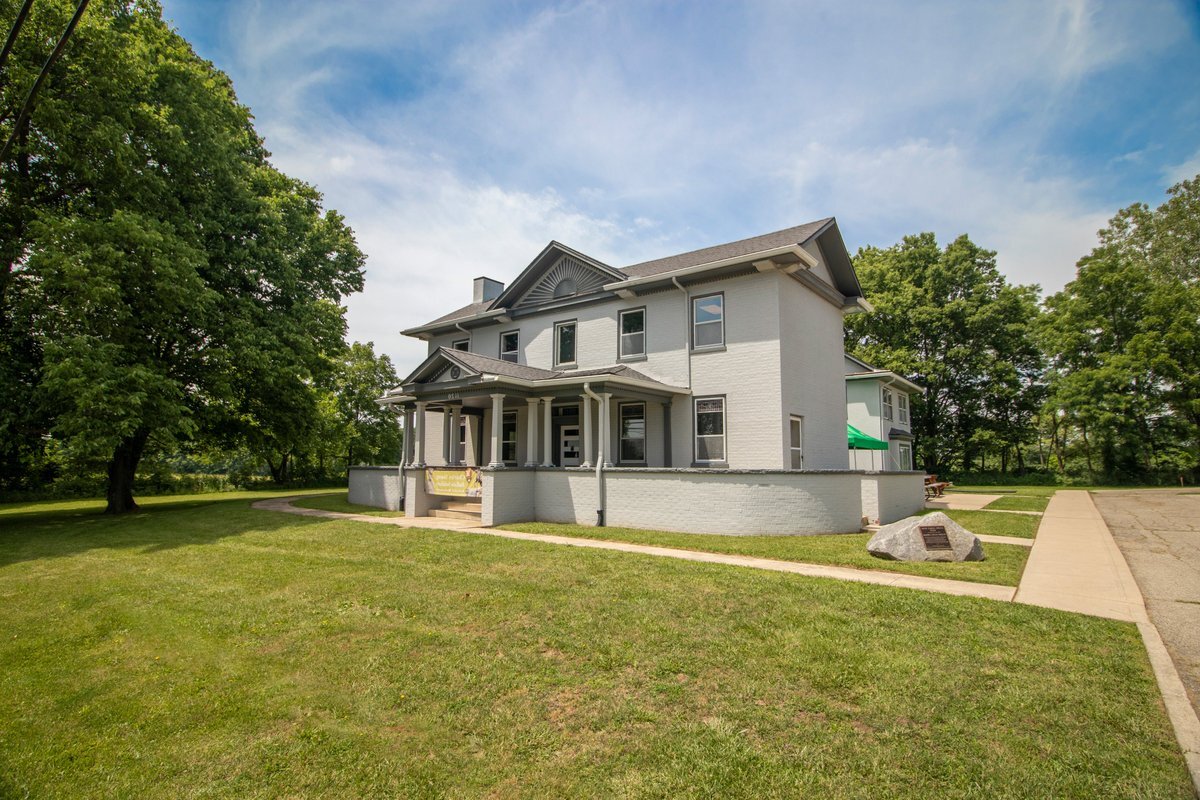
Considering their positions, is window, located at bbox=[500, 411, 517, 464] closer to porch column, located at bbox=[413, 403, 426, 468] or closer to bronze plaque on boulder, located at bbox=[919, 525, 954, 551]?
porch column, located at bbox=[413, 403, 426, 468]

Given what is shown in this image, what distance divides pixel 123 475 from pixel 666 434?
17157mm

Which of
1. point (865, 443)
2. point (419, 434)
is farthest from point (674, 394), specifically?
point (865, 443)

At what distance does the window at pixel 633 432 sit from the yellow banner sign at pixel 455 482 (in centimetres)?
437

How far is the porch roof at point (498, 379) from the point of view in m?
14.5

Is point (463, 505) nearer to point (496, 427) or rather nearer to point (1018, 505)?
point (496, 427)

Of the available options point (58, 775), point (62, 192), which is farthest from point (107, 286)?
point (58, 775)

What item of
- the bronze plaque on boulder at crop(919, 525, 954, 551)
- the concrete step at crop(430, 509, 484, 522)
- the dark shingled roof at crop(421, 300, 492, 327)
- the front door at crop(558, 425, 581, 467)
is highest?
the dark shingled roof at crop(421, 300, 492, 327)

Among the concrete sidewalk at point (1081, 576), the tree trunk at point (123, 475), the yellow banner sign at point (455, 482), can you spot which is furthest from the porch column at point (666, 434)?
the tree trunk at point (123, 475)

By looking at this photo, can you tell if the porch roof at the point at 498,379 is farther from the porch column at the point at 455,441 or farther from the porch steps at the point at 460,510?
the porch column at the point at 455,441

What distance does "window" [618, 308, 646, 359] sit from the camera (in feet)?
55.6

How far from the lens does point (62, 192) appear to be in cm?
1552

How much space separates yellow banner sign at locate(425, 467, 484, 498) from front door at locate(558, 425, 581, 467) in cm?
365

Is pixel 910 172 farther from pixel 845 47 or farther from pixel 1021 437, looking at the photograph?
pixel 1021 437

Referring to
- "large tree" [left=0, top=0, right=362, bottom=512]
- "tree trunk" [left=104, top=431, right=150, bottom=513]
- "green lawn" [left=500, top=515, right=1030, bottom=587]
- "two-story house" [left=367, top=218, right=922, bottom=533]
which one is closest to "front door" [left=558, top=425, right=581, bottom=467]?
"two-story house" [left=367, top=218, right=922, bottom=533]
